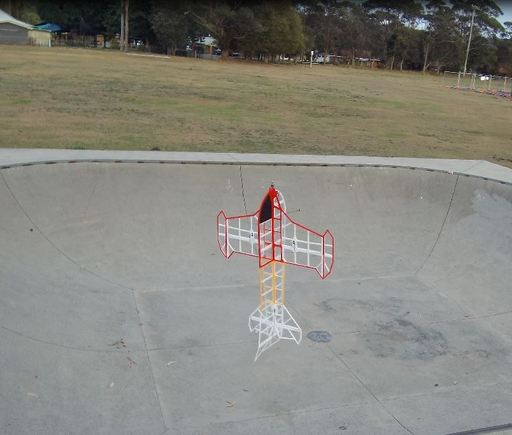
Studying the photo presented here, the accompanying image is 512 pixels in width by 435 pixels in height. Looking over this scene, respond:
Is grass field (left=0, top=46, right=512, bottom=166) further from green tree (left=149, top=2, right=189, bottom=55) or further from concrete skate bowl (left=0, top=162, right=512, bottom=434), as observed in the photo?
green tree (left=149, top=2, right=189, bottom=55)

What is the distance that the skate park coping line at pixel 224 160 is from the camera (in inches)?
342

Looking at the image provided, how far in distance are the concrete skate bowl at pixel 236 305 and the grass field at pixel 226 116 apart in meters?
4.97

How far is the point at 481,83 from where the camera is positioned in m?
53.5

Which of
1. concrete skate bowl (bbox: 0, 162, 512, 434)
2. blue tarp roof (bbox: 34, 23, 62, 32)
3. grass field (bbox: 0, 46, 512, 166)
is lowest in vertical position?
concrete skate bowl (bbox: 0, 162, 512, 434)

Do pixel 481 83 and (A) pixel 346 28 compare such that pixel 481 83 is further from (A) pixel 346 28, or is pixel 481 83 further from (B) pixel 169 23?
(B) pixel 169 23

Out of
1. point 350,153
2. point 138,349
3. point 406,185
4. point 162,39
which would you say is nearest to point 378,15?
point 162,39

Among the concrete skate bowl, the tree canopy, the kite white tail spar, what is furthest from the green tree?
the kite white tail spar

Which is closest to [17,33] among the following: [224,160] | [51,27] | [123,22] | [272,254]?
[123,22]

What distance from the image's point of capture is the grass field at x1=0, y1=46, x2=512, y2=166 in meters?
14.5

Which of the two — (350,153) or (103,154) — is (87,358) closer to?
(103,154)

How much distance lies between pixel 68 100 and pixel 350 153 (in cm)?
1040

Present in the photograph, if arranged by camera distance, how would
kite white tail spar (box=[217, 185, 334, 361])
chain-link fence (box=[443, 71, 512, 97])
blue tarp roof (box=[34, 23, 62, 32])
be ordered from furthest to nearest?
blue tarp roof (box=[34, 23, 62, 32]) → chain-link fence (box=[443, 71, 512, 97]) → kite white tail spar (box=[217, 185, 334, 361])

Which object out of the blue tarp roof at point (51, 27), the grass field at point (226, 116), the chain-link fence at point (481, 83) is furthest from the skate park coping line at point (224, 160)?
the blue tarp roof at point (51, 27)

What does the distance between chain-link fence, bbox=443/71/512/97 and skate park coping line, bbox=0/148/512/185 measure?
103ft
